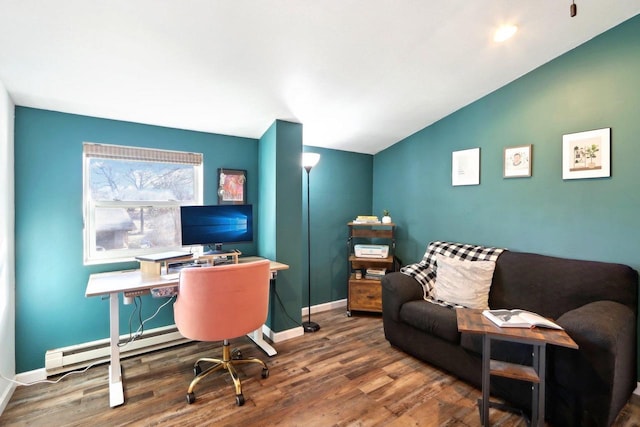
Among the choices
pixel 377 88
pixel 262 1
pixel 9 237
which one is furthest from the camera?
pixel 377 88

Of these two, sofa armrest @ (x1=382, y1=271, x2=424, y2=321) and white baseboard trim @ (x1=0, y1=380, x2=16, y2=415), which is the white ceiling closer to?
sofa armrest @ (x1=382, y1=271, x2=424, y2=321)

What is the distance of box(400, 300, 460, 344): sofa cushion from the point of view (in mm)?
1995

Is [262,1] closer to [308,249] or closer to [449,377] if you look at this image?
[308,249]

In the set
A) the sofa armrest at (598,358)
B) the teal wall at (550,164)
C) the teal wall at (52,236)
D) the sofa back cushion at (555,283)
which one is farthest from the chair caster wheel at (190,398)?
the teal wall at (550,164)

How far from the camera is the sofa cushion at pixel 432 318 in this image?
2.00m

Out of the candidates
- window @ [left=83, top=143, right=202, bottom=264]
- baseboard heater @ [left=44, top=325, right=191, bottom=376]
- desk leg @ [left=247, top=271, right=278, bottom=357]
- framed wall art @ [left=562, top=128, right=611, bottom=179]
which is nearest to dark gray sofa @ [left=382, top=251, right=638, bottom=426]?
framed wall art @ [left=562, top=128, right=611, bottom=179]

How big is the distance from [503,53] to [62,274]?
384cm

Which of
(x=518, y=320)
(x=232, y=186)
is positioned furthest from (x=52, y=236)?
(x=518, y=320)

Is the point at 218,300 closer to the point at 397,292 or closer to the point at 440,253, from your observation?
the point at 397,292

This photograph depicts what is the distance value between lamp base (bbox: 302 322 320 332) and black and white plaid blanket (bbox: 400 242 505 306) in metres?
1.10

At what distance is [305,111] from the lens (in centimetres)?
255

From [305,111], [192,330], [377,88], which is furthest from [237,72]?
[192,330]

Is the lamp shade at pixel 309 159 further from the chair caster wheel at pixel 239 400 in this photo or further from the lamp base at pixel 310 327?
the chair caster wheel at pixel 239 400

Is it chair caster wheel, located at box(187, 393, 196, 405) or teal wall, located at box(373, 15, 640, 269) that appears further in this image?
teal wall, located at box(373, 15, 640, 269)
